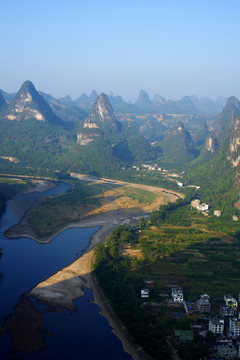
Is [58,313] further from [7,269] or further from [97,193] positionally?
[97,193]

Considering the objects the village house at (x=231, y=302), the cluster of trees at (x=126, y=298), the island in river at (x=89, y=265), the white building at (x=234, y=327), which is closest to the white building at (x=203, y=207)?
the island in river at (x=89, y=265)

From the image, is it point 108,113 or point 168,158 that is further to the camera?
point 108,113

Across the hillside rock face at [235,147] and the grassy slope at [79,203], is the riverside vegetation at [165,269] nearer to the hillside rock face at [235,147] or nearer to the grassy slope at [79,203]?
the grassy slope at [79,203]

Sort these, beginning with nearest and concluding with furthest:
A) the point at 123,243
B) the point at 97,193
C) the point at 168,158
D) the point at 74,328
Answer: the point at 74,328, the point at 123,243, the point at 97,193, the point at 168,158

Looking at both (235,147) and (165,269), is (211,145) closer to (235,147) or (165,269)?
(235,147)

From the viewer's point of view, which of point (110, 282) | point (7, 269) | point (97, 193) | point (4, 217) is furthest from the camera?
point (97, 193)

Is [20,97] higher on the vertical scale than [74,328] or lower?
higher

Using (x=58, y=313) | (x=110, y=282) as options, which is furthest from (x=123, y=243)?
(x=58, y=313)
